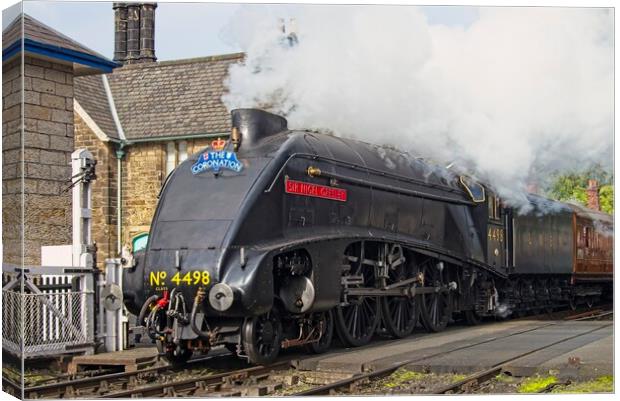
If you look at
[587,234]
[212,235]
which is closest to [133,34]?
[212,235]

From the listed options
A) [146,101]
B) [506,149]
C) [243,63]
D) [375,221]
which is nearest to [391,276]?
[375,221]

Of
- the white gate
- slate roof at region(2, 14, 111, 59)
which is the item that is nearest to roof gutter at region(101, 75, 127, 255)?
the white gate

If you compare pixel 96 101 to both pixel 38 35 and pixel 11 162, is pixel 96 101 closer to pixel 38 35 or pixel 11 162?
pixel 38 35

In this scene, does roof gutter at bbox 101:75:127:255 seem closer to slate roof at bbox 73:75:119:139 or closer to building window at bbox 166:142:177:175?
slate roof at bbox 73:75:119:139

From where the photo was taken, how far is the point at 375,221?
13352 millimetres

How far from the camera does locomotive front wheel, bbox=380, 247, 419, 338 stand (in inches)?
544

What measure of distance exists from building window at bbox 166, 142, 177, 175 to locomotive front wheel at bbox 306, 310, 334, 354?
176 inches

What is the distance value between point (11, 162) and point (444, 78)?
526 cm

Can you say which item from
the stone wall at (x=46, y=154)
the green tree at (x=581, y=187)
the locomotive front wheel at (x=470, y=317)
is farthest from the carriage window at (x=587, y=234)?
the stone wall at (x=46, y=154)

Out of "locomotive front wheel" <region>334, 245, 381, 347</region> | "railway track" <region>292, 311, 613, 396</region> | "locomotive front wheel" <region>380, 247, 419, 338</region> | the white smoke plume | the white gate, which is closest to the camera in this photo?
"railway track" <region>292, 311, 613, 396</region>

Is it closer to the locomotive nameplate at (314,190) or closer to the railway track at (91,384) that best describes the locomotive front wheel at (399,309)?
the locomotive nameplate at (314,190)

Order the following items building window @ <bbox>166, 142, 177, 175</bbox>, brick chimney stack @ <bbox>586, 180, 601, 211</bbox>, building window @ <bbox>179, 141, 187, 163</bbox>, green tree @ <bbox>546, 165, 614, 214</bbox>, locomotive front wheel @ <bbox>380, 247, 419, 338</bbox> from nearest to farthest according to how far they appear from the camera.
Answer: green tree @ <bbox>546, 165, 614, 214</bbox>
brick chimney stack @ <bbox>586, 180, 601, 211</bbox>
locomotive front wheel @ <bbox>380, 247, 419, 338</bbox>
building window @ <bbox>166, 142, 177, 175</bbox>
building window @ <bbox>179, 141, 187, 163</bbox>

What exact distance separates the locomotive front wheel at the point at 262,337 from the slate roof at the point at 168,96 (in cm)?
558

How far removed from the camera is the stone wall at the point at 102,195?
13.9 m
